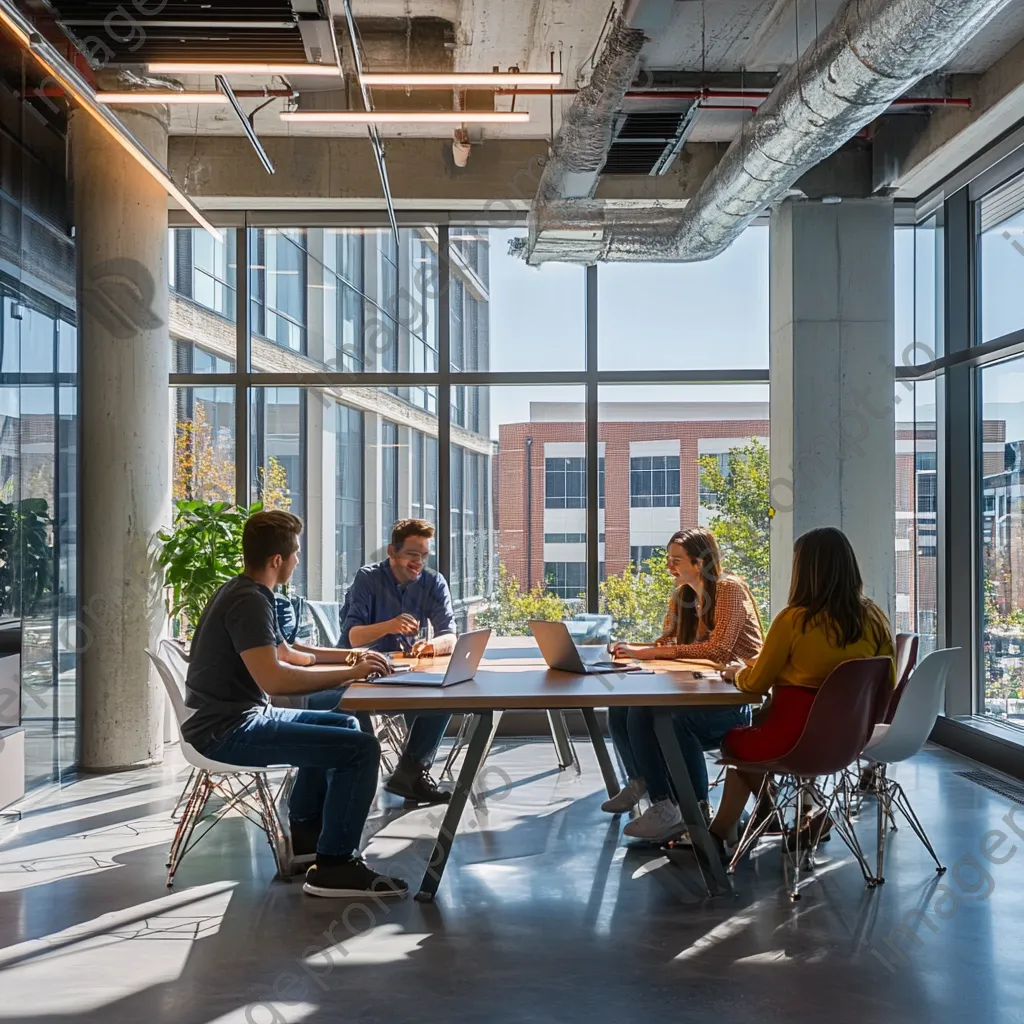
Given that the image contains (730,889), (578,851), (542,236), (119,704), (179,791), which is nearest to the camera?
(730,889)

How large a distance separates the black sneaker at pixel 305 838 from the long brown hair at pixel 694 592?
6.09ft

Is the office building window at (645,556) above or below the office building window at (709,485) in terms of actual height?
below

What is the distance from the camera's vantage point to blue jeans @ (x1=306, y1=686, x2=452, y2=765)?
5.30m

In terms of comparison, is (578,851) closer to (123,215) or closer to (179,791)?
(179,791)

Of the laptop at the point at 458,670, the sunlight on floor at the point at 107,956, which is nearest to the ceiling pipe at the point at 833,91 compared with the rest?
the laptop at the point at 458,670

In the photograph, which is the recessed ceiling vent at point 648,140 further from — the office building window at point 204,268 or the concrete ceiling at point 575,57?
the office building window at point 204,268

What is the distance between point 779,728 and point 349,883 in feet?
5.49

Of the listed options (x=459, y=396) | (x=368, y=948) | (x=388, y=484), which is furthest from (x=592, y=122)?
(x=368, y=948)

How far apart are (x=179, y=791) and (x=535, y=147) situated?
4686mm

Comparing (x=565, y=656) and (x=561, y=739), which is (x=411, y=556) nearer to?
(x=565, y=656)

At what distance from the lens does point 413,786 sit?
532 cm

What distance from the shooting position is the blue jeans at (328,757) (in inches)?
153

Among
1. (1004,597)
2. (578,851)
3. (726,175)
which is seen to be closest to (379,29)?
(726,175)

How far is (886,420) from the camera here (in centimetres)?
713
